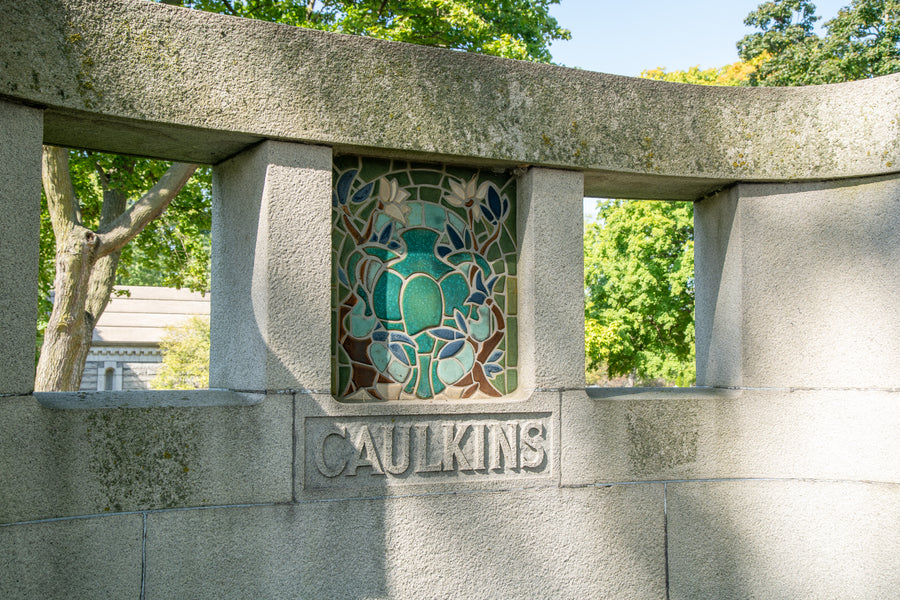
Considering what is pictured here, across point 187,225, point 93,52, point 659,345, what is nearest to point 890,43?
point 659,345

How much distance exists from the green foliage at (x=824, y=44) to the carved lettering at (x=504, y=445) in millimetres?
20183

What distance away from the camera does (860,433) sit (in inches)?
178

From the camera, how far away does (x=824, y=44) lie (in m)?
22.1

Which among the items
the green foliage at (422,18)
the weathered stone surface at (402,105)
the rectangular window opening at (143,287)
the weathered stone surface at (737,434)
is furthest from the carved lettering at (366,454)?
the green foliage at (422,18)

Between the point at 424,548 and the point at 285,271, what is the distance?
1.60m

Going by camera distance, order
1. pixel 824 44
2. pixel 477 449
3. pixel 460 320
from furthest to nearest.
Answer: pixel 824 44 < pixel 460 320 < pixel 477 449

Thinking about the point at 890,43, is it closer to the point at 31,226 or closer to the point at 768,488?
the point at 768,488

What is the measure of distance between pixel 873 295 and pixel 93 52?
14.6 feet

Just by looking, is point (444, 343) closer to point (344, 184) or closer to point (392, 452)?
point (392, 452)

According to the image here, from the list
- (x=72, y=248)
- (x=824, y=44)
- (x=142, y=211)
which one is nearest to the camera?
(x=72, y=248)

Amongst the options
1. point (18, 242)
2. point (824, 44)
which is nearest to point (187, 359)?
point (824, 44)


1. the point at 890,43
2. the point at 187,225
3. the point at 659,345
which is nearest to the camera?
the point at 187,225

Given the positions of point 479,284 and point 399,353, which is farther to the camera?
point 479,284

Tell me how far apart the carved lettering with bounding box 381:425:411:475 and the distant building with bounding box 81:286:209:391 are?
1095 inches
